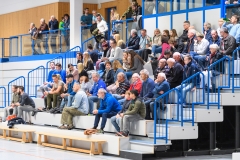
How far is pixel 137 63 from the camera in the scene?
19.1m

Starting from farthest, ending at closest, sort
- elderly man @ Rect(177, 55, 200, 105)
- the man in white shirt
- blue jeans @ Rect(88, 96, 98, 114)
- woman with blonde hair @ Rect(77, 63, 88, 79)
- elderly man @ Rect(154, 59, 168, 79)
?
1. the man in white shirt
2. woman with blonde hair @ Rect(77, 63, 88, 79)
3. blue jeans @ Rect(88, 96, 98, 114)
4. elderly man @ Rect(154, 59, 168, 79)
5. elderly man @ Rect(177, 55, 200, 105)

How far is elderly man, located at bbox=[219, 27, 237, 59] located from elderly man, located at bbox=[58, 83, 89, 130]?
4420 millimetres

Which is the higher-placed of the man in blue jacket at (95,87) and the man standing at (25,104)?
the man in blue jacket at (95,87)

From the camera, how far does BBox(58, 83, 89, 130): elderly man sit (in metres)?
18.5

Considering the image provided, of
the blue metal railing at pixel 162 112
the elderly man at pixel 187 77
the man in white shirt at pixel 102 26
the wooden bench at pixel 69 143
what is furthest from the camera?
the man in white shirt at pixel 102 26

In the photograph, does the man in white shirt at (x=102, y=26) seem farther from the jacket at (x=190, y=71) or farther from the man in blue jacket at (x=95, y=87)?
the jacket at (x=190, y=71)

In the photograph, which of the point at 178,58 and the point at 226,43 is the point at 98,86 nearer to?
the point at 178,58

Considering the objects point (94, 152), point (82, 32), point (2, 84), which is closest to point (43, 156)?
point (94, 152)

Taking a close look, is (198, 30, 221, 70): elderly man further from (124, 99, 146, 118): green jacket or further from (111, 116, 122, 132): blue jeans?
(111, 116, 122, 132): blue jeans

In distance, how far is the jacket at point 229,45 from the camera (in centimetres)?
1682

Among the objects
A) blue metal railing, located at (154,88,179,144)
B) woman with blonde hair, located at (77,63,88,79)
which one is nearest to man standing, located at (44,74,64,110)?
woman with blonde hair, located at (77,63,88,79)

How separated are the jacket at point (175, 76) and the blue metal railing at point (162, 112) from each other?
37 cm

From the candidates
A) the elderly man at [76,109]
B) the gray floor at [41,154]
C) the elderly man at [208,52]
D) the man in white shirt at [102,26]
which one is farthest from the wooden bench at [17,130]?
the elderly man at [208,52]

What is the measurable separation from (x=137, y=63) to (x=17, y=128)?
4.93 meters
